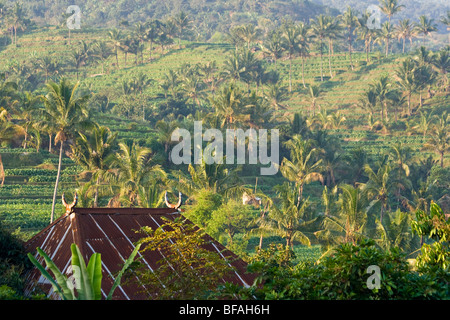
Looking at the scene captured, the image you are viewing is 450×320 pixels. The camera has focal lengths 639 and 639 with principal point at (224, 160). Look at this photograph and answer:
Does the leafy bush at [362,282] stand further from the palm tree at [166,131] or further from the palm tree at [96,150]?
the palm tree at [166,131]

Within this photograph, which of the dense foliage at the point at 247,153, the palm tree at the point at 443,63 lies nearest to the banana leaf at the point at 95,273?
the dense foliage at the point at 247,153

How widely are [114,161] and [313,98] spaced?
55.6 metres

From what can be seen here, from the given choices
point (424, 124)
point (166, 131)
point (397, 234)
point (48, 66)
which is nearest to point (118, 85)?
point (48, 66)

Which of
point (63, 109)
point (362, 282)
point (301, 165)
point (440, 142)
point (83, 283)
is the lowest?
point (301, 165)

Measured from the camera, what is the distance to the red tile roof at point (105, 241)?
18.9 meters

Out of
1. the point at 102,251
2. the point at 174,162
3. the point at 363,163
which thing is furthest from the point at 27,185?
the point at 102,251

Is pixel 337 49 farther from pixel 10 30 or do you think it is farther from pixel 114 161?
pixel 114 161

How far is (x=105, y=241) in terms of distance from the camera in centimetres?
2016

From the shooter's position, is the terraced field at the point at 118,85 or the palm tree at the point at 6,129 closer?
the terraced field at the point at 118,85

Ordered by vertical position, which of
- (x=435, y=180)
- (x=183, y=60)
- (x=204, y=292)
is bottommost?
(x=435, y=180)

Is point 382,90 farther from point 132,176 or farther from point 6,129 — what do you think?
point 132,176

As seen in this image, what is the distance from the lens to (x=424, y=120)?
86.8 metres

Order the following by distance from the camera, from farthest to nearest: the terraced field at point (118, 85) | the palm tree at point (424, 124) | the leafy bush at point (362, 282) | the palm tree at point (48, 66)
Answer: the palm tree at point (48, 66)
the palm tree at point (424, 124)
the terraced field at point (118, 85)
the leafy bush at point (362, 282)

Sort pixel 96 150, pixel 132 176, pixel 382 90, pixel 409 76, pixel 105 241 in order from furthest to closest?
pixel 409 76 → pixel 382 90 → pixel 96 150 → pixel 132 176 → pixel 105 241
